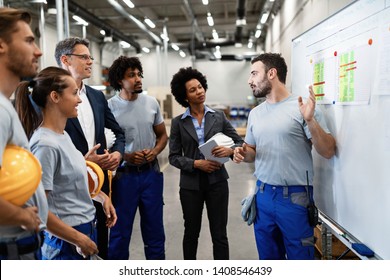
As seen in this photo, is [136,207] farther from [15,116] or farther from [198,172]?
[15,116]

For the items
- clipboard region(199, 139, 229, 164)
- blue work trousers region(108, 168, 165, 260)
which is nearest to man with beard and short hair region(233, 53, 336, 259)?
clipboard region(199, 139, 229, 164)

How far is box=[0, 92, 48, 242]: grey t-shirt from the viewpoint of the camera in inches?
31.8

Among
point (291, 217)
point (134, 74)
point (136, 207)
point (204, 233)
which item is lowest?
point (204, 233)

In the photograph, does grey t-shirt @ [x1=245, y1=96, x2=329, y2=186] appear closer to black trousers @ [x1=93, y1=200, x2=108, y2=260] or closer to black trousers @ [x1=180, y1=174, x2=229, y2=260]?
black trousers @ [x1=180, y1=174, x2=229, y2=260]

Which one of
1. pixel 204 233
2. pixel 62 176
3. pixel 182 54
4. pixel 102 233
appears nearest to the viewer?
pixel 62 176

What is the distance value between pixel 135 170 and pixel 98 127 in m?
0.42

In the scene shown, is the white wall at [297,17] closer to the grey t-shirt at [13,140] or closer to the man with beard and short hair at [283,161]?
the man with beard and short hair at [283,161]

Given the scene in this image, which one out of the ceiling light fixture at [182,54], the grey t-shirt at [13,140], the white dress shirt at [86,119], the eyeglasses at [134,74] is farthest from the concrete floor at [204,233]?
the ceiling light fixture at [182,54]

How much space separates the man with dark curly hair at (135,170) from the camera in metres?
2.02

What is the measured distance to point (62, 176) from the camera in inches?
44.9

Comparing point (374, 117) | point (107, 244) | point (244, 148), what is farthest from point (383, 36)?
point (107, 244)

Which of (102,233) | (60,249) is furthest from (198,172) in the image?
(60,249)

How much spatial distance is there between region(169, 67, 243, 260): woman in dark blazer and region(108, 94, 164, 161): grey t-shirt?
0.19 meters

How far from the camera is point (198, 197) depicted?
6.44ft
